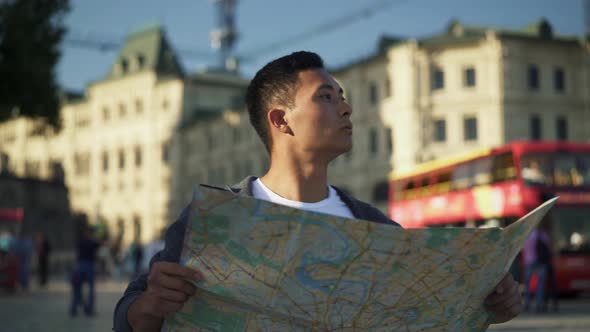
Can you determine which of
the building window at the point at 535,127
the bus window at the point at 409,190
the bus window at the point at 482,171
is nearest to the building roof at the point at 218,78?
the building window at the point at 535,127

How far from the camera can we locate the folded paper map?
1.99m

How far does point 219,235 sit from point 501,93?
45788mm

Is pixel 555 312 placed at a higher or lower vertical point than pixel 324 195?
lower

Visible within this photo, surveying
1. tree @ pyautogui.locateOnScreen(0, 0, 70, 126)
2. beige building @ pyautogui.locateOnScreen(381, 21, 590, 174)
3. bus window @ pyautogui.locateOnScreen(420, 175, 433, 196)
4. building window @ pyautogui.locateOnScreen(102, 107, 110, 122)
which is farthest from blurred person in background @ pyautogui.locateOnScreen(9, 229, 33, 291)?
building window @ pyautogui.locateOnScreen(102, 107, 110, 122)

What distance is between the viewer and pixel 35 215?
132 feet

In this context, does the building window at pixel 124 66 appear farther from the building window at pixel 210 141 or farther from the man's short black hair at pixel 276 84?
the man's short black hair at pixel 276 84

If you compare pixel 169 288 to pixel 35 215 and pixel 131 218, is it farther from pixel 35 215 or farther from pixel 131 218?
pixel 131 218

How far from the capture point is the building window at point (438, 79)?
159 feet

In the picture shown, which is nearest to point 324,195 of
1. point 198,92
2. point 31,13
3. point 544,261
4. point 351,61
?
point 544,261

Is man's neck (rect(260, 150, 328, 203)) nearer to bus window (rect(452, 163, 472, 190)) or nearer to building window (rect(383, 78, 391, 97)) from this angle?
bus window (rect(452, 163, 472, 190))

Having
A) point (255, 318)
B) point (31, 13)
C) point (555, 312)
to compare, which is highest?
point (31, 13)

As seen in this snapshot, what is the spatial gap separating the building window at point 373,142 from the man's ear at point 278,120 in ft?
159

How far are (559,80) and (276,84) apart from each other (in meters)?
48.2

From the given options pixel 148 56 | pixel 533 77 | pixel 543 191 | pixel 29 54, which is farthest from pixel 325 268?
pixel 148 56
